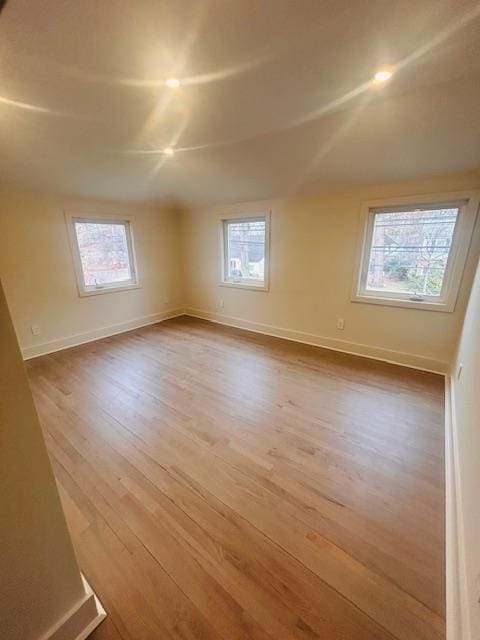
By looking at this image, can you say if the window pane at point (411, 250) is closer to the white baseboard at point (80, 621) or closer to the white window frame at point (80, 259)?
the white baseboard at point (80, 621)

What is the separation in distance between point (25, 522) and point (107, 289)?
3.61 metres

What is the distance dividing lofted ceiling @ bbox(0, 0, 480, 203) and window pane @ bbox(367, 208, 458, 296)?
1.54 ft

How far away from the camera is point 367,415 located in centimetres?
209

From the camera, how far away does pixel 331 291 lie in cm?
330

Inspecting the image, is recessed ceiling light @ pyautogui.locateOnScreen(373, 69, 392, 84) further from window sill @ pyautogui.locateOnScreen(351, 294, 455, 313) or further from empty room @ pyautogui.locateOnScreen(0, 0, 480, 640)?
window sill @ pyautogui.locateOnScreen(351, 294, 455, 313)

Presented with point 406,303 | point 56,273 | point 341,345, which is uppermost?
point 56,273

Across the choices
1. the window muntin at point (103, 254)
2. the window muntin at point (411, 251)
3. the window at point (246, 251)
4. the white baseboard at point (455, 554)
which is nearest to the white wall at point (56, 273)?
the window muntin at point (103, 254)

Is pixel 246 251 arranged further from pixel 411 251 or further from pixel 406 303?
pixel 406 303

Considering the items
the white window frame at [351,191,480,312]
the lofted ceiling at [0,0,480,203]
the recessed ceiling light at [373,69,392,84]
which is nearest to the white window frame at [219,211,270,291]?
the lofted ceiling at [0,0,480,203]

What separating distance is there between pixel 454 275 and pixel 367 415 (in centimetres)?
173

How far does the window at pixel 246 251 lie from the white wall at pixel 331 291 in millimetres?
132

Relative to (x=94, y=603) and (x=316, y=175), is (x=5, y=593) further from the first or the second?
(x=316, y=175)

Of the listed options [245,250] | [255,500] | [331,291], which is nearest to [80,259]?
[245,250]

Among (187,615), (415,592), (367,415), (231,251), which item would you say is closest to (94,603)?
(187,615)
